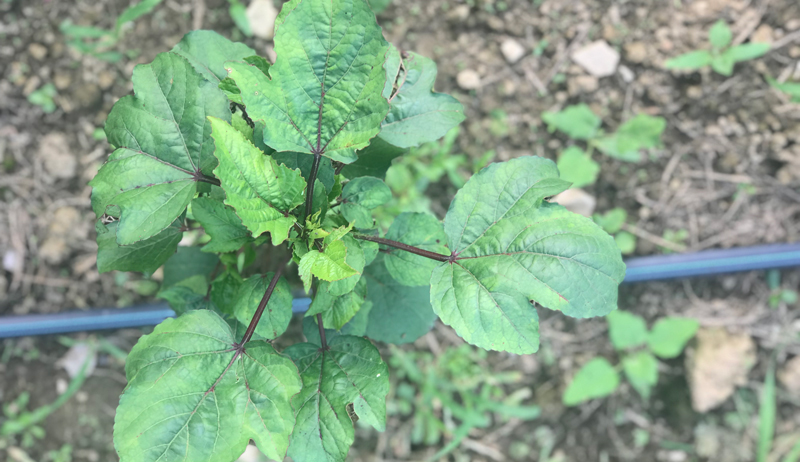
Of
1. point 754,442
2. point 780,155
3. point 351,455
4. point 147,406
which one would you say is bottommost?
point 754,442

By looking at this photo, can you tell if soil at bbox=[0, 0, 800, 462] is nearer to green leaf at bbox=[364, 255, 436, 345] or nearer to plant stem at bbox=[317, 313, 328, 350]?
green leaf at bbox=[364, 255, 436, 345]

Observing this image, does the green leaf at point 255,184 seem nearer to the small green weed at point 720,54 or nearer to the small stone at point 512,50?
the small stone at point 512,50

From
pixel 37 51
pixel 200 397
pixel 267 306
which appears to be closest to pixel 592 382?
pixel 267 306

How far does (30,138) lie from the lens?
3051 millimetres

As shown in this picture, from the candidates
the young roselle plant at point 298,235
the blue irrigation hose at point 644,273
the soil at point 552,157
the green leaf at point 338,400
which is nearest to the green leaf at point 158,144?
the young roselle plant at point 298,235

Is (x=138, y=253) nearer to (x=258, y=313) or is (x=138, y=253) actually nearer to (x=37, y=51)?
(x=258, y=313)

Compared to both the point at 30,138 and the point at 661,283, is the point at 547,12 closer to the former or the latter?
the point at 661,283

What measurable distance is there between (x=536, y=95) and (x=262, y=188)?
7.49 ft

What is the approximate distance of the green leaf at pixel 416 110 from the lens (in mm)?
1632

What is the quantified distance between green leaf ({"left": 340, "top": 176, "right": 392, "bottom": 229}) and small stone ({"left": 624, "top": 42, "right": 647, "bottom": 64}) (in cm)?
227

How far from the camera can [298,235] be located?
149 centimetres

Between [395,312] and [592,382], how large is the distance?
1651 mm

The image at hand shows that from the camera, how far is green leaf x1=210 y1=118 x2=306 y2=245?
47.7 inches

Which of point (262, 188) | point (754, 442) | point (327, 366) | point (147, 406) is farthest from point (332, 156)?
point (754, 442)
